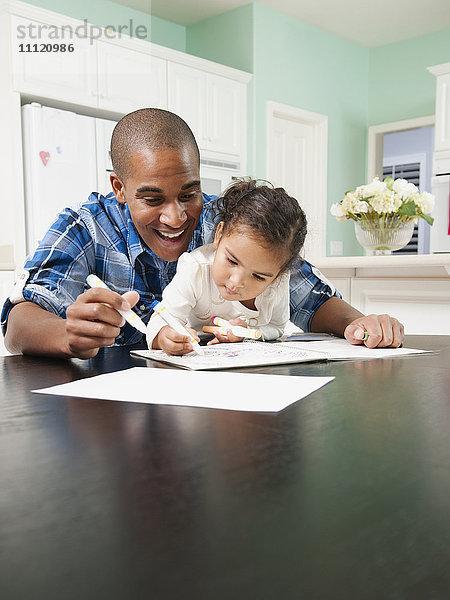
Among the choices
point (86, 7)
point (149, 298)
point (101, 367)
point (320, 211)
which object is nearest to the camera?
point (101, 367)

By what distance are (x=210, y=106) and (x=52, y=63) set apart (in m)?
1.30

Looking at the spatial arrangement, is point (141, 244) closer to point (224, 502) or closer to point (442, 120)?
point (224, 502)

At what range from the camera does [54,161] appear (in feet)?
10.8

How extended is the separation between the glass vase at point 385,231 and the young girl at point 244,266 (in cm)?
120

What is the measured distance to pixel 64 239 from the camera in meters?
1.28

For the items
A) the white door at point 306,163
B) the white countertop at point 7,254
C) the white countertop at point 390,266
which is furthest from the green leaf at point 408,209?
the white door at point 306,163

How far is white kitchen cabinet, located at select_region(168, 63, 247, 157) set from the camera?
4113 mm

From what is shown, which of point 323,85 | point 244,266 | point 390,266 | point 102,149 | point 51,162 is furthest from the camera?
point 323,85

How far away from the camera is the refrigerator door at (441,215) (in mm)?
4434

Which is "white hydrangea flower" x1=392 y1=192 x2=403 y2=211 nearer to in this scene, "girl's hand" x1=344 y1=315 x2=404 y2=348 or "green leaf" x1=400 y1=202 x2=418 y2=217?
"green leaf" x1=400 y1=202 x2=418 y2=217

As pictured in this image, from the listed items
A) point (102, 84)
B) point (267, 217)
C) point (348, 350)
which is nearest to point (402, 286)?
point (267, 217)

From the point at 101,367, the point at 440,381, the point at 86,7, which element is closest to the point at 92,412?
the point at 101,367

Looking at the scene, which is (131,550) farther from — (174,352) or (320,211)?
(320,211)

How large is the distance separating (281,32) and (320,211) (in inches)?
59.0
